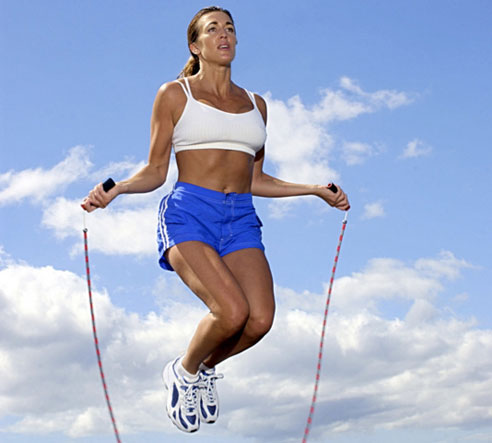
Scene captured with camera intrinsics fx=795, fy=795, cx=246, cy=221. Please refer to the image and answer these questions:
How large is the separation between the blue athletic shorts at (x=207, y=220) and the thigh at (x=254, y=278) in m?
0.08

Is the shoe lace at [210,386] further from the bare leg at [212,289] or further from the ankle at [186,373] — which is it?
the bare leg at [212,289]

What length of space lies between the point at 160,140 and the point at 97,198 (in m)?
0.71

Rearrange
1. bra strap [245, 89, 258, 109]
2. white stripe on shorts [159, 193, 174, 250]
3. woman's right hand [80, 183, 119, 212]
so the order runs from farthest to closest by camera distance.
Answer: bra strap [245, 89, 258, 109] → white stripe on shorts [159, 193, 174, 250] → woman's right hand [80, 183, 119, 212]

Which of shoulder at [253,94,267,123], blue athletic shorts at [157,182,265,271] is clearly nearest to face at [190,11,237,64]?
shoulder at [253,94,267,123]

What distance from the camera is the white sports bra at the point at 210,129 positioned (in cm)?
601

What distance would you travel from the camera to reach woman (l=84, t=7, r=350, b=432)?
227 inches

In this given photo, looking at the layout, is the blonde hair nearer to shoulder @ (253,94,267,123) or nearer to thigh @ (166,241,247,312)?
shoulder @ (253,94,267,123)

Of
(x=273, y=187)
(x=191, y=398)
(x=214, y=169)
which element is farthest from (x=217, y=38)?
(x=191, y=398)

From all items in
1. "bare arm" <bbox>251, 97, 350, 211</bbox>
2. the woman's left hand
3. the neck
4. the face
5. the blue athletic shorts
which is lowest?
the blue athletic shorts

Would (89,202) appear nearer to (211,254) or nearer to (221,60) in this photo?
(211,254)

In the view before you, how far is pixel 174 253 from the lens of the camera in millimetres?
5914

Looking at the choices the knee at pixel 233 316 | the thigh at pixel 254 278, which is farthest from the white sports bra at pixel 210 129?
the knee at pixel 233 316

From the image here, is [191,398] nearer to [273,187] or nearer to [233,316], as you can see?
[233,316]

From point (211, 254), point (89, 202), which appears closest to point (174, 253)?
point (211, 254)
